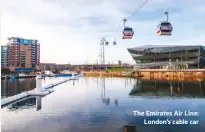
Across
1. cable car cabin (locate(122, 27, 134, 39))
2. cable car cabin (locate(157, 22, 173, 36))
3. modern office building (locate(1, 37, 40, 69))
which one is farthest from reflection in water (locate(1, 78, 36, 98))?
modern office building (locate(1, 37, 40, 69))

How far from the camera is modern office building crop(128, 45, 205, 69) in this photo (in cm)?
7762

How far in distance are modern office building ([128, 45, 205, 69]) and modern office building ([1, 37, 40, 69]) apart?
3089 cm

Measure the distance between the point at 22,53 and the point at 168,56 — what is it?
142 ft

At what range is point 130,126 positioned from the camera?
895cm

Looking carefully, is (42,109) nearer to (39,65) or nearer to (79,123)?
(79,123)

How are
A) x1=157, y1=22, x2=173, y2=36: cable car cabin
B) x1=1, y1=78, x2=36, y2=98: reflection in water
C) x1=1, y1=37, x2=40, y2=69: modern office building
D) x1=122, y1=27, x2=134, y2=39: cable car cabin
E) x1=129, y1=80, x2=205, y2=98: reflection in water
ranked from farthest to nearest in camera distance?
1. x1=1, y1=37, x2=40, y2=69: modern office building
2. x1=1, y1=78, x2=36, y2=98: reflection in water
3. x1=129, y1=80, x2=205, y2=98: reflection in water
4. x1=122, y1=27, x2=134, y2=39: cable car cabin
5. x1=157, y1=22, x2=173, y2=36: cable car cabin

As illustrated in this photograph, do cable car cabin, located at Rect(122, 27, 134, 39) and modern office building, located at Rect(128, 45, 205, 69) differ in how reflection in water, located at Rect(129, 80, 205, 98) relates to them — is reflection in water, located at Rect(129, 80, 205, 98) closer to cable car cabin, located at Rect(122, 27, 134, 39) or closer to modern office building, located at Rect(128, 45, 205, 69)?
cable car cabin, located at Rect(122, 27, 134, 39)

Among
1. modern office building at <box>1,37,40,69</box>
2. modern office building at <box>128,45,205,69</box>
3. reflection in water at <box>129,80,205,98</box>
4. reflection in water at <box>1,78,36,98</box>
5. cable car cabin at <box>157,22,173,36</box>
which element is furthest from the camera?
modern office building at <box>128,45,205,69</box>

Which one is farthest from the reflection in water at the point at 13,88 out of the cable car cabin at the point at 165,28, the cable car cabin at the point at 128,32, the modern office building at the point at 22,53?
the modern office building at the point at 22,53

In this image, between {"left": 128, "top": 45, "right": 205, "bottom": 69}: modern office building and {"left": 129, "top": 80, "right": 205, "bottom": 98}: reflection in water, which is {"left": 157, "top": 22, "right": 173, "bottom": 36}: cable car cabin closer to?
{"left": 129, "top": 80, "right": 205, "bottom": 98}: reflection in water

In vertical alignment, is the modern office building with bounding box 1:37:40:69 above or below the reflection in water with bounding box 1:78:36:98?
above

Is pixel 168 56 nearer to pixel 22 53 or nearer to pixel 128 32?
pixel 22 53

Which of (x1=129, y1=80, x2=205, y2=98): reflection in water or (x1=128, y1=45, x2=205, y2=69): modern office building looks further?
(x1=128, y1=45, x2=205, y2=69): modern office building

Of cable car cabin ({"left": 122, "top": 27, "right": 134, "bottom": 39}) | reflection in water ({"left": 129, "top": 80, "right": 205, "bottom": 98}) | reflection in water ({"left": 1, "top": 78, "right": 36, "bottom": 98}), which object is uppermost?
cable car cabin ({"left": 122, "top": 27, "right": 134, "bottom": 39})
